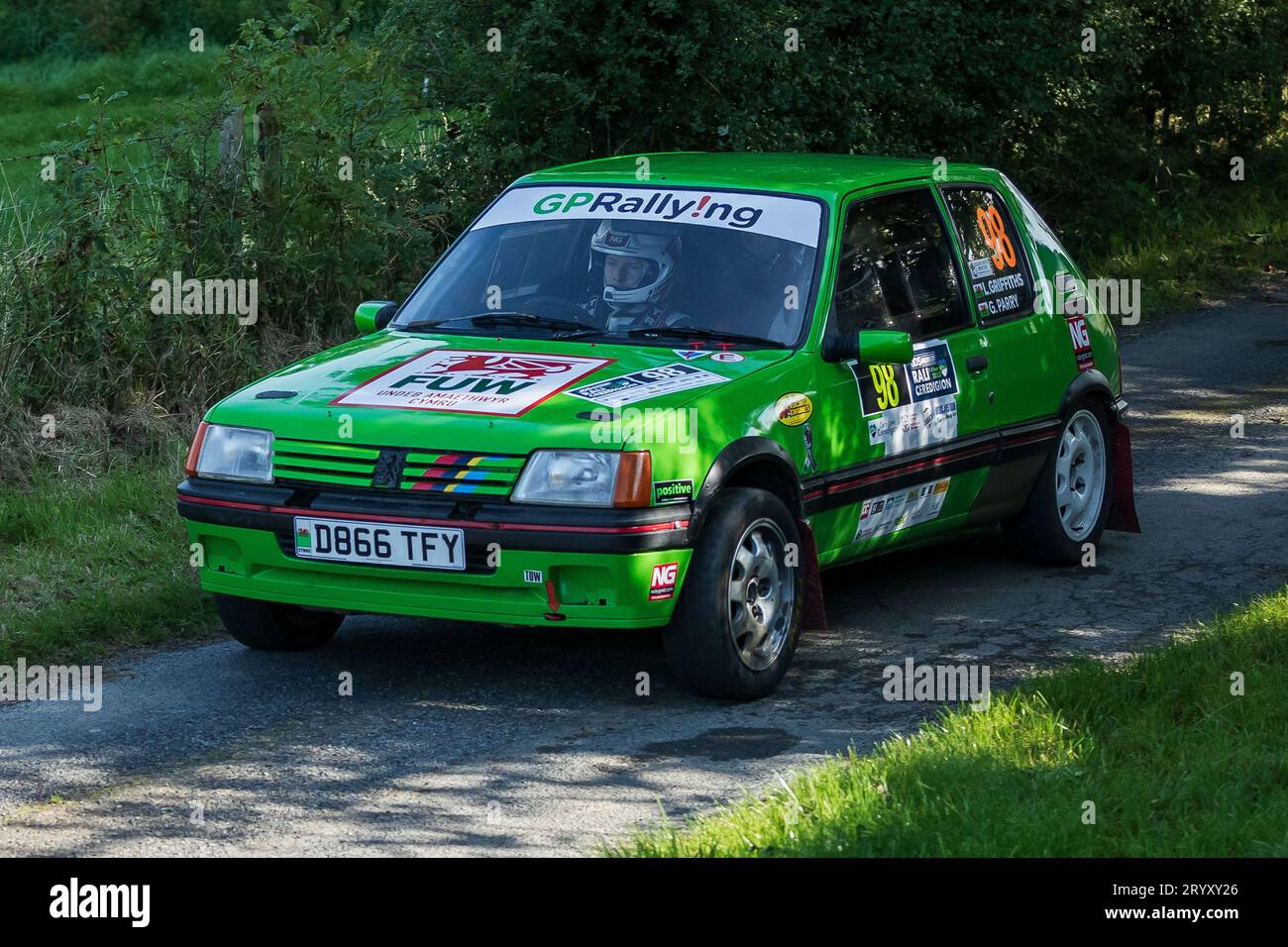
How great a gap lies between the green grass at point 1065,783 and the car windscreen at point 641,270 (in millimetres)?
1787

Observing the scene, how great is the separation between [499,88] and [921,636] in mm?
6986

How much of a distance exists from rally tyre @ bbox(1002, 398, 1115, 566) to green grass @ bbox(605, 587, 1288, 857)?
6.25ft

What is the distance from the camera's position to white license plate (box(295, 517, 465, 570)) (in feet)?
19.8

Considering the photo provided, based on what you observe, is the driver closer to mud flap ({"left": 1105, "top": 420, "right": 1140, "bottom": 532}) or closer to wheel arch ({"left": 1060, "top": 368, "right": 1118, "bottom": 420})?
wheel arch ({"left": 1060, "top": 368, "right": 1118, "bottom": 420})

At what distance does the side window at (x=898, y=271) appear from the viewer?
7.27 meters

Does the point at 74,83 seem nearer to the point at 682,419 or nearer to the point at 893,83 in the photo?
the point at 893,83

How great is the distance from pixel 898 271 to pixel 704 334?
3.47ft

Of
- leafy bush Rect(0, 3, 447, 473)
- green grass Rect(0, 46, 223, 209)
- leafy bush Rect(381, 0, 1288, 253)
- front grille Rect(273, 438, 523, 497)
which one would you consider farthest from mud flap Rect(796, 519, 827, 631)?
green grass Rect(0, 46, 223, 209)

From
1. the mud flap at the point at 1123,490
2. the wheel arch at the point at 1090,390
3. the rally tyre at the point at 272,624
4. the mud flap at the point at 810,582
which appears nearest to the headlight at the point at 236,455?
the rally tyre at the point at 272,624

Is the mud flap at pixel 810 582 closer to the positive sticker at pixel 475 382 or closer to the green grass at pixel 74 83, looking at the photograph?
the positive sticker at pixel 475 382

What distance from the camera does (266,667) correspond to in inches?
269

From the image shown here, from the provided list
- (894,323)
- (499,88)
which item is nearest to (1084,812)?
(894,323)
